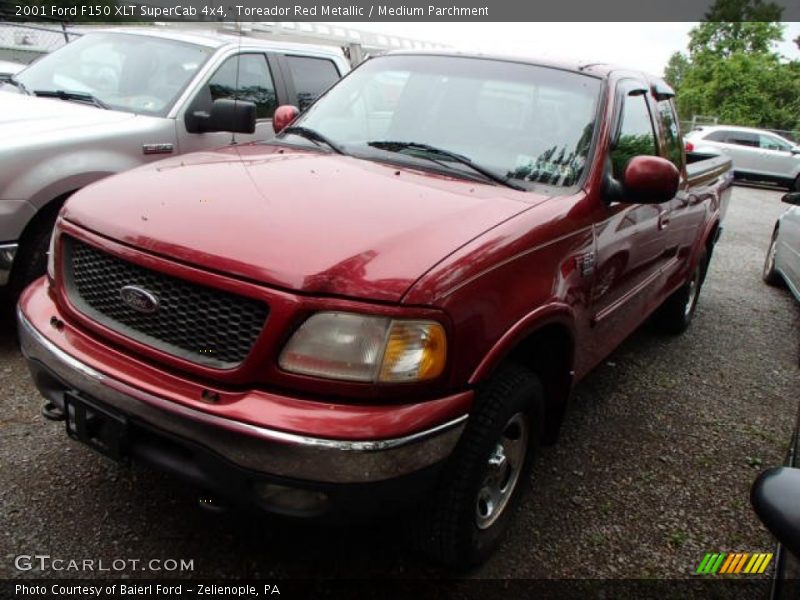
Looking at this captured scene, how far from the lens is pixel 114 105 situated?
A: 14.3 feet

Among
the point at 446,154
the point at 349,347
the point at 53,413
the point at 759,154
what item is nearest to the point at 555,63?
the point at 446,154

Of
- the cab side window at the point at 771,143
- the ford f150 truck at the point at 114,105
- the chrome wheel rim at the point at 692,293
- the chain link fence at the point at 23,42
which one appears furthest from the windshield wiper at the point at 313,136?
the cab side window at the point at 771,143

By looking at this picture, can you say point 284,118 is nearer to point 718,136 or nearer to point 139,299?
point 139,299

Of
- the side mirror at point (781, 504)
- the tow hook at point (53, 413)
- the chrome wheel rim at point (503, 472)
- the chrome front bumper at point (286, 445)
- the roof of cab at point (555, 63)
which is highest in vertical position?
the roof of cab at point (555, 63)

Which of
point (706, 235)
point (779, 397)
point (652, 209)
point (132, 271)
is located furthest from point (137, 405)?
point (706, 235)

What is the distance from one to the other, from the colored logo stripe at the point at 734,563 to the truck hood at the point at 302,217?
1.57m

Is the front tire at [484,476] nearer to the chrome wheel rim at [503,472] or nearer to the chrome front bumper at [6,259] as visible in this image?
the chrome wheel rim at [503,472]

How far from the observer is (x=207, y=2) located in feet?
20.1

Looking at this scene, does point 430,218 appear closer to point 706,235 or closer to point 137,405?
point 137,405

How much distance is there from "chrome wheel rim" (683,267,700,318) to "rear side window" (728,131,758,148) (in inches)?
556

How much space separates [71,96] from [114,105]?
11.8 inches

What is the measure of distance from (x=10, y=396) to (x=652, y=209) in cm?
329

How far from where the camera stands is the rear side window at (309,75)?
17.5 feet

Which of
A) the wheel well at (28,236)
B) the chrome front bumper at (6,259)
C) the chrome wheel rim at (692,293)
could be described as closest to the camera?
the chrome front bumper at (6,259)
